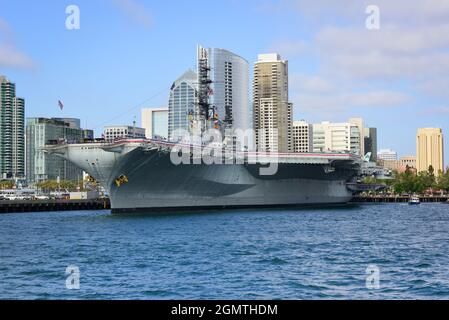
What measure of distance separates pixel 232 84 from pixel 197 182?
115601 millimetres

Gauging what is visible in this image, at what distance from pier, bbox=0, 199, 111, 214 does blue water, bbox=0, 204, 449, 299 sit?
4284 centimetres

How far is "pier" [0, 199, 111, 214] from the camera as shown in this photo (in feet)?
249

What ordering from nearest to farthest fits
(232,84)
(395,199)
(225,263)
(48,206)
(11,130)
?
1. (225,263)
2. (48,206)
3. (395,199)
4. (232,84)
5. (11,130)

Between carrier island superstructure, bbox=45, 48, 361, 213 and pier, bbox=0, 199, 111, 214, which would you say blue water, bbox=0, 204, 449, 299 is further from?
pier, bbox=0, 199, 111, 214

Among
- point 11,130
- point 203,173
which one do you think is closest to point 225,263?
point 203,173

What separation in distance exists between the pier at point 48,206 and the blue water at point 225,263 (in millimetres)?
42838

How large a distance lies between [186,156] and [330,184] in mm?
27333

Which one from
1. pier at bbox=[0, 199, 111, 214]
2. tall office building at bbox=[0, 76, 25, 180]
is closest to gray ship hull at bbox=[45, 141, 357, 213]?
pier at bbox=[0, 199, 111, 214]

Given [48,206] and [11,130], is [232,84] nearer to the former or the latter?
[11,130]

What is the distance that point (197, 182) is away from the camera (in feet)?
180

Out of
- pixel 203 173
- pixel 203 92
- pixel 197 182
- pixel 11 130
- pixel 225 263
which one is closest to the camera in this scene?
pixel 225 263
